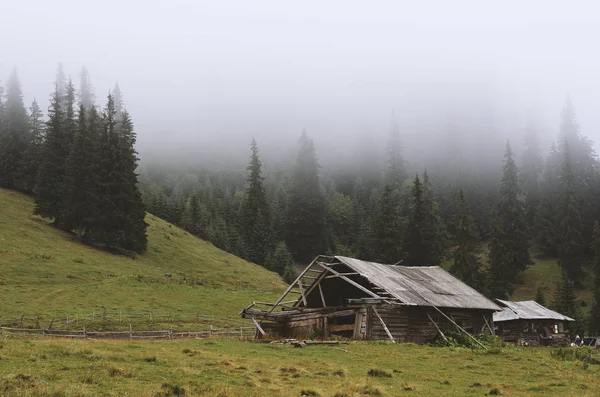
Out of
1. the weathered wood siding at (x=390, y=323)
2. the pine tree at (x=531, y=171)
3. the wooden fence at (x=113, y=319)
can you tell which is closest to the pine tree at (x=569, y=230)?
the pine tree at (x=531, y=171)

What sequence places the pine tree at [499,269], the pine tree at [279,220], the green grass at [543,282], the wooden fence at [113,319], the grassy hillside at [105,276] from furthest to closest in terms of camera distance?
1. the pine tree at [279,220]
2. the green grass at [543,282]
3. the pine tree at [499,269]
4. the grassy hillside at [105,276]
5. the wooden fence at [113,319]

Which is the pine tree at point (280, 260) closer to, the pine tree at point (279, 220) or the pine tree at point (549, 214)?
the pine tree at point (279, 220)

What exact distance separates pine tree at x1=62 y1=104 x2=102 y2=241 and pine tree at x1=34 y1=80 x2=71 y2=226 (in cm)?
185

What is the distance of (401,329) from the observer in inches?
1391

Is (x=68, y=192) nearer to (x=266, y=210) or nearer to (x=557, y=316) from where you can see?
(x=266, y=210)

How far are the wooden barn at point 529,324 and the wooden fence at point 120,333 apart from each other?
3124cm

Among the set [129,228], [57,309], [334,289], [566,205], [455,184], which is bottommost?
[57,309]

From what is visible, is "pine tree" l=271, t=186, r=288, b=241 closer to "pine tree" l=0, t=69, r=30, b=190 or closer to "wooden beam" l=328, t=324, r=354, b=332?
"pine tree" l=0, t=69, r=30, b=190

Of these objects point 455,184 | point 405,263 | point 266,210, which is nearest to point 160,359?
point 405,263

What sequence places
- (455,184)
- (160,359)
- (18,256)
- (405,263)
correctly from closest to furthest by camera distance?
1. (160,359)
2. (18,256)
3. (405,263)
4. (455,184)

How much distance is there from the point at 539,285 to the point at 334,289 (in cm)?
5951

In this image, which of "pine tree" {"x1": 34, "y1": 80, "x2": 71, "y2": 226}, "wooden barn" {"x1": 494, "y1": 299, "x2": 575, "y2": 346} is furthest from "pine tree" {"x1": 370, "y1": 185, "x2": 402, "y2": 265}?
"pine tree" {"x1": 34, "y1": 80, "x2": 71, "y2": 226}

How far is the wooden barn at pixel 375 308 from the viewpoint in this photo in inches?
1353

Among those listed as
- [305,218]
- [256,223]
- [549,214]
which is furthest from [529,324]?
[256,223]
